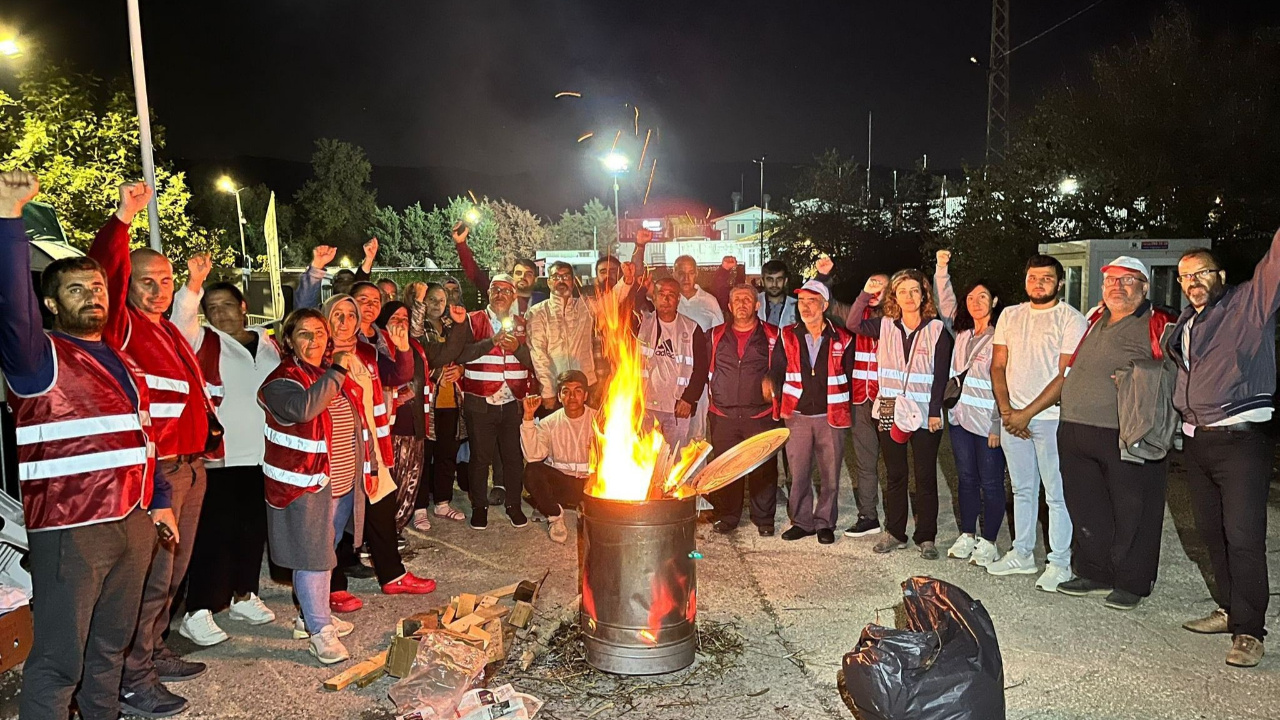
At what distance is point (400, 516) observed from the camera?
6648 millimetres

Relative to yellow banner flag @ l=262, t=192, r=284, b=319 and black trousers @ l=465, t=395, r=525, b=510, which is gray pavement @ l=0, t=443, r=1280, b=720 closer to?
black trousers @ l=465, t=395, r=525, b=510

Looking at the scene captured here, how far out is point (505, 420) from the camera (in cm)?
736

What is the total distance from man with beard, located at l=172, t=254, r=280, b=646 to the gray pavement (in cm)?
19

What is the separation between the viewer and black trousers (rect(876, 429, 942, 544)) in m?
6.38

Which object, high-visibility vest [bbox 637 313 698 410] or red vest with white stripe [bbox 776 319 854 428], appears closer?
red vest with white stripe [bbox 776 319 854 428]

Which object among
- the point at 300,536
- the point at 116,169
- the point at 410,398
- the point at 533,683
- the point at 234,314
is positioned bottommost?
the point at 533,683

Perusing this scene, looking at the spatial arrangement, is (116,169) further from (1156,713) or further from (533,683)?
(1156,713)

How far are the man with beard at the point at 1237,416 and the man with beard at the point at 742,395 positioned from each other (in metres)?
2.95

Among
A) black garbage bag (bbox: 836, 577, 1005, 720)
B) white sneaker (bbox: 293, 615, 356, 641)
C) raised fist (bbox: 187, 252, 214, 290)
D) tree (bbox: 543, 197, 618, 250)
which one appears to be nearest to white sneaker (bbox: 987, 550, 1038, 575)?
black garbage bag (bbox: 836, 577, 1005, 720)

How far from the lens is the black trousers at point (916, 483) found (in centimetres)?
638

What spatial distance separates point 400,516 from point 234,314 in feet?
7.01

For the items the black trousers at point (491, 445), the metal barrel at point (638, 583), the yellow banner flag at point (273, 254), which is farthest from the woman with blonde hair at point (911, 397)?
the yellow banner flag at point (273, 254)

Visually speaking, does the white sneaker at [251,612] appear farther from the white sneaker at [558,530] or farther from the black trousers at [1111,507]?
the black trousers at [1111,507]

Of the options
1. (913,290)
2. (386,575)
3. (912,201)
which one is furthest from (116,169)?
(912,201)
